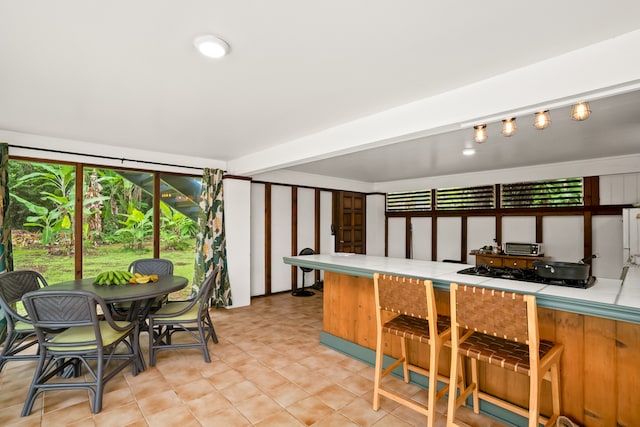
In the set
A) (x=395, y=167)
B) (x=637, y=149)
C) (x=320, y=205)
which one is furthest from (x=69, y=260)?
(x=637, y=149)

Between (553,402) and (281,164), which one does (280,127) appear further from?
(553,402)

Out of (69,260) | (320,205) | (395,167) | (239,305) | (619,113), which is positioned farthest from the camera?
(320,205)

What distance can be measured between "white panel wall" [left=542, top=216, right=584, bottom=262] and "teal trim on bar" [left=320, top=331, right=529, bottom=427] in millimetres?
3910

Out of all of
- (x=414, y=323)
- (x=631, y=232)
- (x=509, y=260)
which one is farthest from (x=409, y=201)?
(x=414, y=323)

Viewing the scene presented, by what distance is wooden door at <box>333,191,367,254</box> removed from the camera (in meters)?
6.80

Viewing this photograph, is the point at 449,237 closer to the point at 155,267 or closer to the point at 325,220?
the point at 325,220

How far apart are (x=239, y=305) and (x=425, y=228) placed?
418 centimetres

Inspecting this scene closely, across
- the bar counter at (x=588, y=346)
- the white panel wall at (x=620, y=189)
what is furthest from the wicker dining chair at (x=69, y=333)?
the white panel wall at (x=620, y=189)

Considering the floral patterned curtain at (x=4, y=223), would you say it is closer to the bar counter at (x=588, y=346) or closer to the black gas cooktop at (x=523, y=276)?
the bar counter at (x=588, y=346)

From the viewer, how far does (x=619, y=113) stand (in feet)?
9.22

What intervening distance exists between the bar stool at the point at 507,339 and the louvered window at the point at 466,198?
448cm

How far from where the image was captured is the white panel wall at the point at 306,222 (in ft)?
20.3

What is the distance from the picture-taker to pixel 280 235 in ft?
19.4

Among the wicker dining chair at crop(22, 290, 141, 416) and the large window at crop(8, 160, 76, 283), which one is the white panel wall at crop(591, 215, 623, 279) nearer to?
the wicker dining chair at crop(22, 290, 141, 416)
